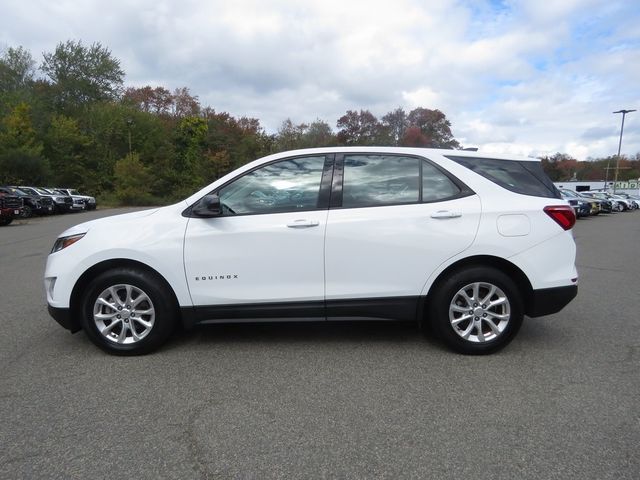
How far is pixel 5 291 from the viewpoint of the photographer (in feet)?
21.2

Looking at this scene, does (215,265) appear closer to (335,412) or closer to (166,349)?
(166,349)

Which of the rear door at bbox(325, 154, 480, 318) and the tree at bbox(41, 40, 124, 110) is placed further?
the tree at bbox(41, 40, 124, 110)

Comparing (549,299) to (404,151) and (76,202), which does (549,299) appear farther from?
(76,202)

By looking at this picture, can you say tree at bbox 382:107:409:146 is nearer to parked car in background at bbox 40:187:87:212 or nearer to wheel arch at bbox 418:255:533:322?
parked car in background at bbox 40:187:87:212

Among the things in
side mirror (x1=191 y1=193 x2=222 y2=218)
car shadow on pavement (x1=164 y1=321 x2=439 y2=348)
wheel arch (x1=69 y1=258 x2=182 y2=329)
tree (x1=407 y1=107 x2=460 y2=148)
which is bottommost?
car shadow on pavement (x1=164 y1=321 x2=439 y2=348)

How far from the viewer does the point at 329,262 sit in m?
3.81

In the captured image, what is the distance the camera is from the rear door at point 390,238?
3.80 metres

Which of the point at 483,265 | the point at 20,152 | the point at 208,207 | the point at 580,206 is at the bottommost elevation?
the point at 580,206

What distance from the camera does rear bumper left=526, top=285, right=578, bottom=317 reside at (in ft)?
12.7

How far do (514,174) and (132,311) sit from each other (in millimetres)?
3497

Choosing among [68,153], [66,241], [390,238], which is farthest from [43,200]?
[390,238]

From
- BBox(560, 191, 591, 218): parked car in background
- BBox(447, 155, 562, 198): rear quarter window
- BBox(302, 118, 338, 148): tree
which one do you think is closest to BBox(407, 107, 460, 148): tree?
BBox(302, 118, 338, 148): tree

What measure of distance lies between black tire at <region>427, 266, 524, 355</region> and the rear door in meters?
0.21

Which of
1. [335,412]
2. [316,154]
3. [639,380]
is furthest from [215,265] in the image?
[639,380]
